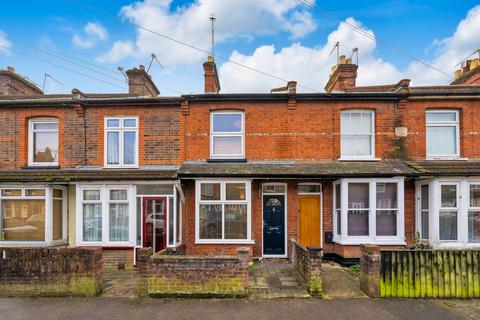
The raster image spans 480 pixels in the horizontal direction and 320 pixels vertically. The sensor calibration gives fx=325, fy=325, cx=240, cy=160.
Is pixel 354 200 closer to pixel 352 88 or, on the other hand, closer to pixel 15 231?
pixel 352 88

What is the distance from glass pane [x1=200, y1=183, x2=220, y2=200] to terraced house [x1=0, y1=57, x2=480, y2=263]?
0.11ft

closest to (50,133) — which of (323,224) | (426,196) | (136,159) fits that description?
(136,159)

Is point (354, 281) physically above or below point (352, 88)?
below

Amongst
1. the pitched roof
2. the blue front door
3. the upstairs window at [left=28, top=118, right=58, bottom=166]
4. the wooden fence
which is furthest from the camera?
the upstairs window at [left=28, top=118, right=58, bottom=166]

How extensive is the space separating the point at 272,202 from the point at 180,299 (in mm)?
5074

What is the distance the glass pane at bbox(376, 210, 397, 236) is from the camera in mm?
10398

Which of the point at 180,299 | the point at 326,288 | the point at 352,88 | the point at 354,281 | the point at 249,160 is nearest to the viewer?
the point at 180,299

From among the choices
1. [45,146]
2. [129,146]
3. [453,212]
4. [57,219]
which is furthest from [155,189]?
[453,212]

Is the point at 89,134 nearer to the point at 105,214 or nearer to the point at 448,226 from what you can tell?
the point at 105,214

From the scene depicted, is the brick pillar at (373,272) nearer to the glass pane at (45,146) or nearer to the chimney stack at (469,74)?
the chimney stack at (469,74)

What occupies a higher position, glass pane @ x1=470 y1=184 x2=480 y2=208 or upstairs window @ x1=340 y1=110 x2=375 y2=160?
upstairs window @ x1=340 y1=110 x2=375 y2=160

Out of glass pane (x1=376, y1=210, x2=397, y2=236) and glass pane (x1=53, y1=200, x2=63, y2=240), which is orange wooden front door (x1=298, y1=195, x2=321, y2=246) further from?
glass pane (x1=53, y1=200, x2=63, y2=240)

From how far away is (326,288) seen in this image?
773cm

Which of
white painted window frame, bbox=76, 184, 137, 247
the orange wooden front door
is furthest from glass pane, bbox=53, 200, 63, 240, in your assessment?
the orange wooden front door
